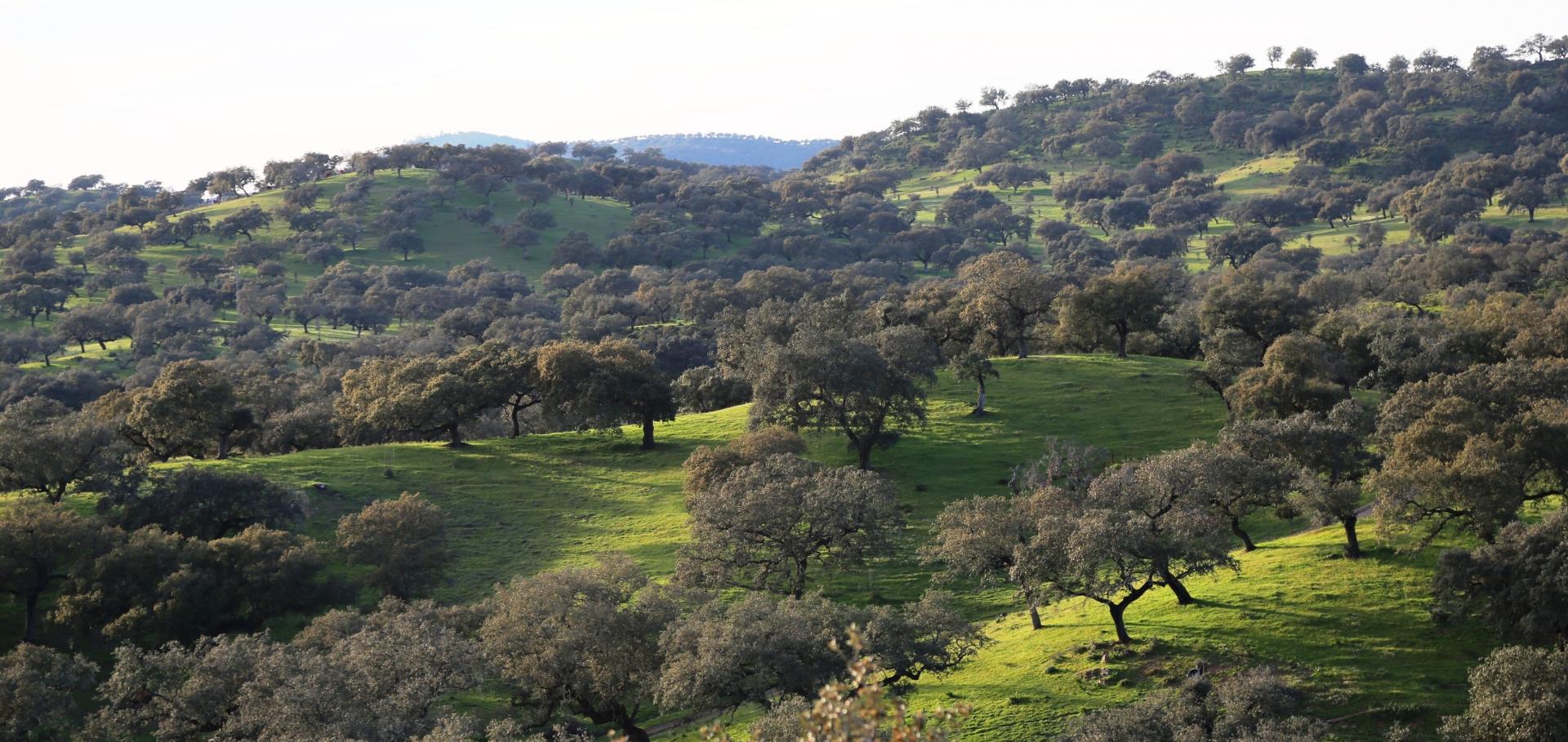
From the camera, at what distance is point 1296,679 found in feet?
126

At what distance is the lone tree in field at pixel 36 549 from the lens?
2158 inches

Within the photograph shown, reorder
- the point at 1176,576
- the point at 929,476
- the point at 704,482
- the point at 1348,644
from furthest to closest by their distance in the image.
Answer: the point at 929,476
the point at 704,482
the point at 1176,576
the point at 1348,644

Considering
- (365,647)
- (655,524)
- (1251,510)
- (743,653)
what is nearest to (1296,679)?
(1251,510)

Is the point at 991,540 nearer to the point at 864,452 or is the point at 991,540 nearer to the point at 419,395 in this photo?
the point at 864,452

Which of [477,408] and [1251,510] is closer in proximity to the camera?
[1251,510]

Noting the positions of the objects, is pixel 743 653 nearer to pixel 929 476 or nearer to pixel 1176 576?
pixel 1176 576

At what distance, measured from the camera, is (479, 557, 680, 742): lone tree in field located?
41.6m

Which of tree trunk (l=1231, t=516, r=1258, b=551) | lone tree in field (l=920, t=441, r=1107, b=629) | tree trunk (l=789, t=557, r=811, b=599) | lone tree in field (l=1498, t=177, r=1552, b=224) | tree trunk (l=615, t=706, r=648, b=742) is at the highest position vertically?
lone tree in field (l=1498, t=177, r=1552, b=224)

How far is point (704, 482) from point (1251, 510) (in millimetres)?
28989

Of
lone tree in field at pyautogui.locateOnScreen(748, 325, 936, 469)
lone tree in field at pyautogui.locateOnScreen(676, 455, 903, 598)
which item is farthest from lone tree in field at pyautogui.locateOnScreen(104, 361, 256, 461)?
lone tree in field at pyautogui.locateOnScreen(676, 455, 903, 598)

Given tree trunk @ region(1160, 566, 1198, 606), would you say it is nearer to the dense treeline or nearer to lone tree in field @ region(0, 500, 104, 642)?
the dense treeline

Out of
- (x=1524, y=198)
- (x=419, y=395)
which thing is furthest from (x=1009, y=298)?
(x=1524, y=198)

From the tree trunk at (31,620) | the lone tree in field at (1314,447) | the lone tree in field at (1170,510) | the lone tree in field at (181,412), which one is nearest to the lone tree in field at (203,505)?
the tree trunk at (31,620)

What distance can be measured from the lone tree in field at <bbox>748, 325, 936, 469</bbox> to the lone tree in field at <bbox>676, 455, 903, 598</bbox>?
15983 millimetres
